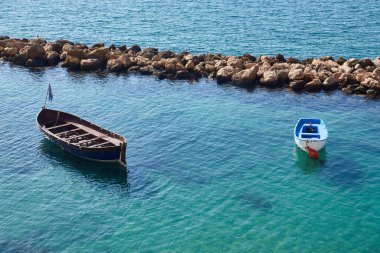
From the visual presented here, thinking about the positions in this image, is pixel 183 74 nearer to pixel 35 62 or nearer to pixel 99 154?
pixel 35 62

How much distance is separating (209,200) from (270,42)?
50.7 meters

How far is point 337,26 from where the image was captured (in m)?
95.0

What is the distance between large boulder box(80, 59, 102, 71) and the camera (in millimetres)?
72625

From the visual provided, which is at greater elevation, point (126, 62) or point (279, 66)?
point (279, 66)

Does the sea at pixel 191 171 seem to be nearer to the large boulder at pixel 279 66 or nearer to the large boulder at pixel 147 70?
the large boulder at pixel 147 70

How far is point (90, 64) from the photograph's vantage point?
7269 centimetres

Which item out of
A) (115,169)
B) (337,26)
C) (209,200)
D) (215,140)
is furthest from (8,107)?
(337,26)

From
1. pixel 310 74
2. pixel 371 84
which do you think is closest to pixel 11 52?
pixel 310 74

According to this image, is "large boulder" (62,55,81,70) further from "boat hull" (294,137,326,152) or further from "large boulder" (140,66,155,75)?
"boat hull" (294,137,326,152)

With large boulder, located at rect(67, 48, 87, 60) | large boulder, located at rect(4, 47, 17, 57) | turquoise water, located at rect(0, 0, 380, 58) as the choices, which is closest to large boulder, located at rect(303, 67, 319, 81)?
turquoise water, located at rect(0, 0, 380, 58)

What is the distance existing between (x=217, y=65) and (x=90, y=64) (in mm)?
17985

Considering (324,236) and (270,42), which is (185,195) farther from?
(270,42)

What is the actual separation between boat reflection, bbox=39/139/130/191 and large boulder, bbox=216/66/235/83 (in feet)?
77.0

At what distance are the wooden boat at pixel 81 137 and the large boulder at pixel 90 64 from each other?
1794cm
